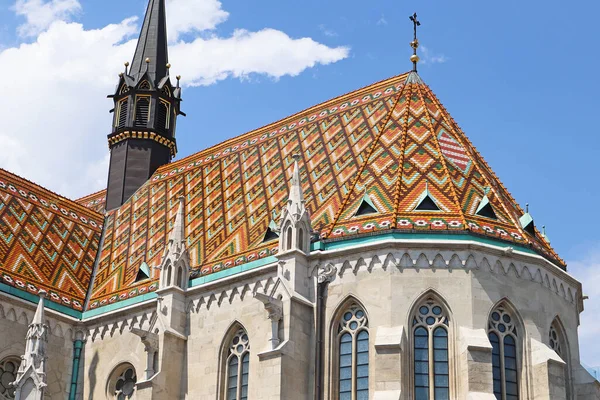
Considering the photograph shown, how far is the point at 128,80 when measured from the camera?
1492 inches

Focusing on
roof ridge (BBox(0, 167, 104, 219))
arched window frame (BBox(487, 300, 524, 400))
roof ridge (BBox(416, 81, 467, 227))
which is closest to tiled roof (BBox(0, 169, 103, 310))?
roof ridge (BBox(0, 167, 104, 219))

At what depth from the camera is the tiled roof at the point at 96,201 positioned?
35638 millimetres

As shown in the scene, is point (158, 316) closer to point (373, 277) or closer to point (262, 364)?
point (262, 364)

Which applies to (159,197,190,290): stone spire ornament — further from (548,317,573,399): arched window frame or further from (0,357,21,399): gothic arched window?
(548,317,573,399): arched window frame

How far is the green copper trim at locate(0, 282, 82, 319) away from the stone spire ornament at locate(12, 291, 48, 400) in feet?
4.52

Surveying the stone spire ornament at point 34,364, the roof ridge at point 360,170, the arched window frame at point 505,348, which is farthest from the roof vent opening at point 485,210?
the stone spire ornament at point 34,364

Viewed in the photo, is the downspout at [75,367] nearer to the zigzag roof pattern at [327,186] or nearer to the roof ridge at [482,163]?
the zigzag roof pattern at [327,186]

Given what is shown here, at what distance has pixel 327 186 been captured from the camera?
27.3 meters

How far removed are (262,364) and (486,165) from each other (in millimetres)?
8576

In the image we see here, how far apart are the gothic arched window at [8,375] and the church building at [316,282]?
41 millimetres

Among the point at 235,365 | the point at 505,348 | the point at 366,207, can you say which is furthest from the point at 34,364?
the point at 505,348

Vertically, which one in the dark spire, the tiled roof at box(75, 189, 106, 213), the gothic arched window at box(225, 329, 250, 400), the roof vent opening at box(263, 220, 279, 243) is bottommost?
the gothic arched window at box(225, 329, 250, 400)

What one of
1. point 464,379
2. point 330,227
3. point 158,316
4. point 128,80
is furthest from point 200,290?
point 128,80

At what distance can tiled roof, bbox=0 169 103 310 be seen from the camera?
29078 mm
